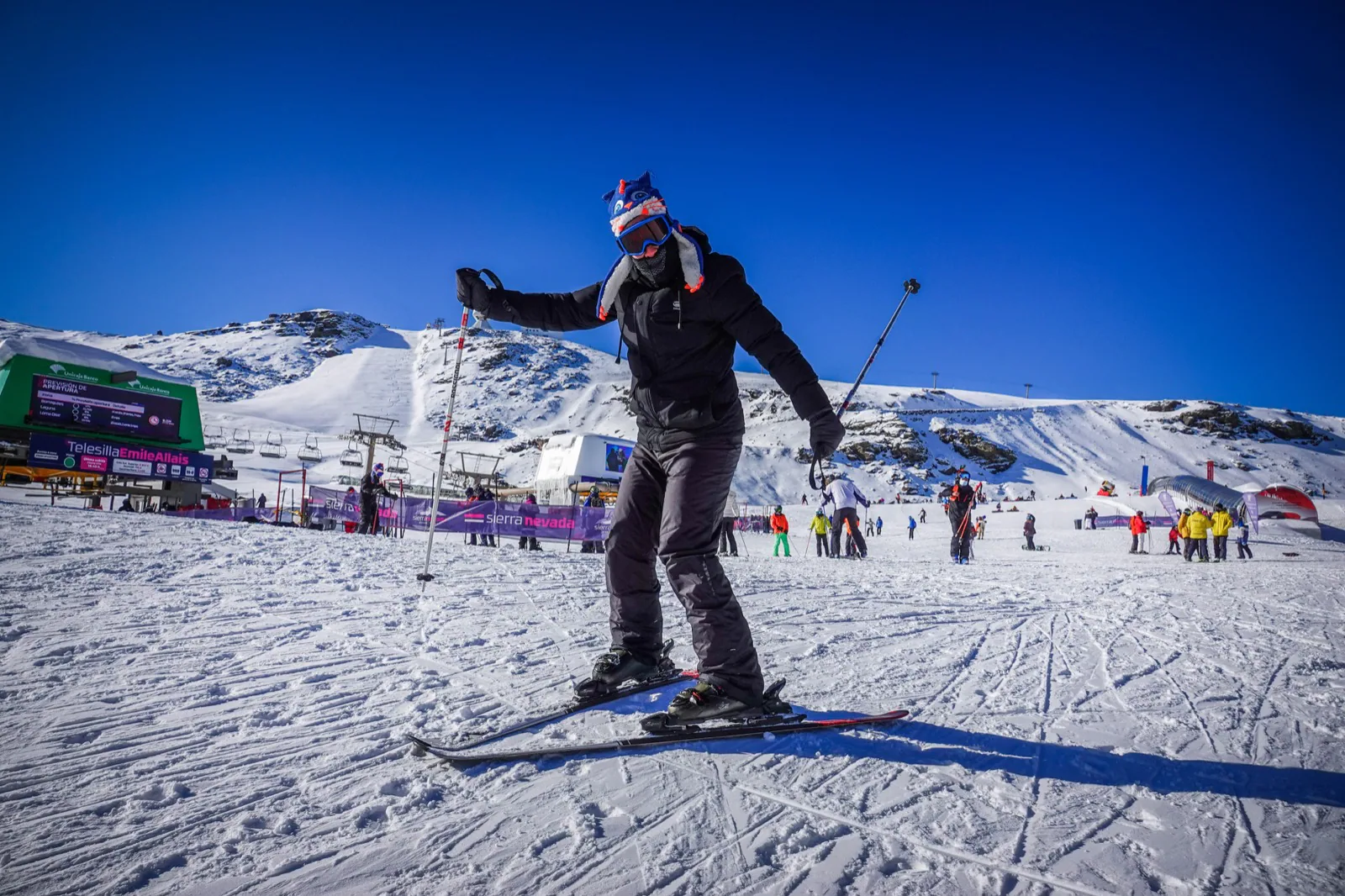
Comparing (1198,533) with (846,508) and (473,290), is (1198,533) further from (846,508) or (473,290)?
(473,290)

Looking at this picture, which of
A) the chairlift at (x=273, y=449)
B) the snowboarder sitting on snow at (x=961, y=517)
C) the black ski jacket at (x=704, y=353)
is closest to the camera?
the black ski jacket at (x=704, y=353)

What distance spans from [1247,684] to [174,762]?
15.6 ft

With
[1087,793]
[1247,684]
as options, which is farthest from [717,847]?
[1247,684]

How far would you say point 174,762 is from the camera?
186cm

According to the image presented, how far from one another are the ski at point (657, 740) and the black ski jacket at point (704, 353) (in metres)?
1.14

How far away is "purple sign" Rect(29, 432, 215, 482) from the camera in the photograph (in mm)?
18620

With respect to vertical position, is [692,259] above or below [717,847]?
above

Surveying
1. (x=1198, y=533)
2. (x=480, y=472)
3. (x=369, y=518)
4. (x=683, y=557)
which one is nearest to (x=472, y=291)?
(x=683, y=557)

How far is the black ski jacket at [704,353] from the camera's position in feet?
8.47

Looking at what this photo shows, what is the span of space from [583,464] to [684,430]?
91.4 ft

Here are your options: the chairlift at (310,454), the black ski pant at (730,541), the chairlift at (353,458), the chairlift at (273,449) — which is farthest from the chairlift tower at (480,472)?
the chairlift at (273,449)

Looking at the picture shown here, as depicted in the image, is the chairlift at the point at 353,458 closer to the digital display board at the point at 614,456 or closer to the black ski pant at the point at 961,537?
the digital display board at the point at 614,456

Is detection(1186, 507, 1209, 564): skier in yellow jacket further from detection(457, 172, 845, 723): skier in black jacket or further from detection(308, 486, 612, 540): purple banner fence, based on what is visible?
detection(457, 172, 845, 723): skier in black jacket

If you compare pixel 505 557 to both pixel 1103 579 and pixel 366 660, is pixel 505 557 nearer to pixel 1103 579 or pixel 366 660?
pixel 366 660
